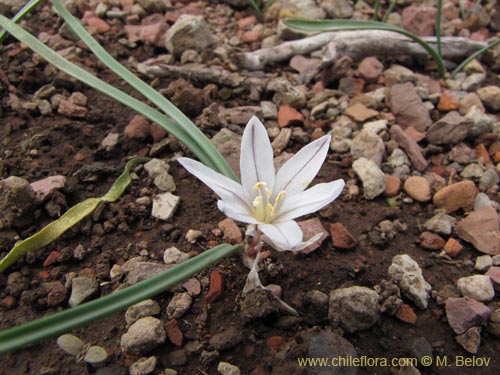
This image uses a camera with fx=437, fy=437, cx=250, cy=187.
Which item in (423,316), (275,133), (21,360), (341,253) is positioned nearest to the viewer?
(21,360)

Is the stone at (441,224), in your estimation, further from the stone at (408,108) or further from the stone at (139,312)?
the stone at (139,312)

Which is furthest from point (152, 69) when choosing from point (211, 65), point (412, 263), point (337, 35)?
point (412, 263)

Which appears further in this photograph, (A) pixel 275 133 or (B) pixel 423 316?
(A) pixel 275 133

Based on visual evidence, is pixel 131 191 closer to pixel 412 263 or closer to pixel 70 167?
pixel 70 167

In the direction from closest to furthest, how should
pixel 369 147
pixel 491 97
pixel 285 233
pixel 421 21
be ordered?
pixel 285 233
pixel 369 147
pixel 491 97
pixel 421 21

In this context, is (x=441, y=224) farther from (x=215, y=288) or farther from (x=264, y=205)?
(x=215, y=288)

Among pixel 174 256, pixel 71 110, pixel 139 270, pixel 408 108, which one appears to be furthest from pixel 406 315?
pixel 71 110

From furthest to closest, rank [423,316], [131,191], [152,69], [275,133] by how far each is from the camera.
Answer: [152,69] < [275,133] < [131,191] < [423,316]
